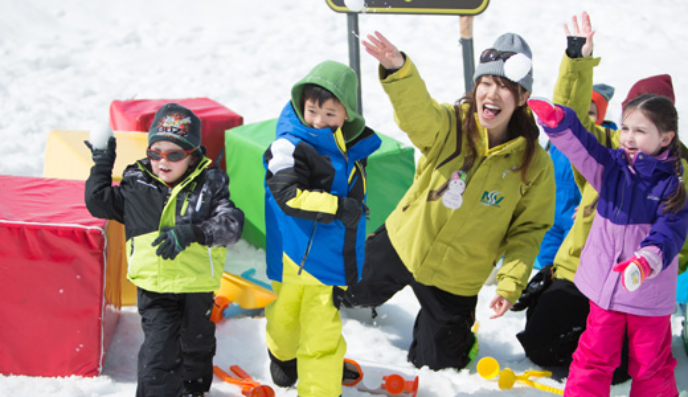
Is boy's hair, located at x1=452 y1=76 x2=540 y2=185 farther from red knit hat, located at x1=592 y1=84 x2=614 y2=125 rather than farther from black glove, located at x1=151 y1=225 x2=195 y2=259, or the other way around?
black glove, located at x1=151 y1=225 x2=195 y2=259

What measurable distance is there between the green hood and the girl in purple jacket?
819 millimetres

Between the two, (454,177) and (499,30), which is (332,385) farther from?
(499,30)

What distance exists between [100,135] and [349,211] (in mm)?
1133

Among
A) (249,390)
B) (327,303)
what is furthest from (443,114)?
(249,390)

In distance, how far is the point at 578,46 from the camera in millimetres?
3613

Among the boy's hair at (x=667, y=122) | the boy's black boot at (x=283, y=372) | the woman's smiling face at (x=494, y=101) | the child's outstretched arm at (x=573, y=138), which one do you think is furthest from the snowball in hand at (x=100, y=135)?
the boy's hair at (x=667, y=122)

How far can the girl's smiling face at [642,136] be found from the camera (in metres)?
3.21

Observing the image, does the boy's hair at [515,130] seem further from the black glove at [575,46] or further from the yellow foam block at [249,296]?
the yellow foam block at [249,296]

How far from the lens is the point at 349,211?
130 inches

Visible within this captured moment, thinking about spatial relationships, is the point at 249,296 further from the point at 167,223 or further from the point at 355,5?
the point at 355,5

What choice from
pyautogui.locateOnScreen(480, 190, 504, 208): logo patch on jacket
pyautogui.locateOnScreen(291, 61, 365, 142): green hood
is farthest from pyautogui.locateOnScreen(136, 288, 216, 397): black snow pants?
pyautogui.locateOnScreen(480, 190, 504, 208): logo patch on jacket

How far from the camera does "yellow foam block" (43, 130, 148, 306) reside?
168 inches

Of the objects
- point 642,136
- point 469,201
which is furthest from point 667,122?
point 469,201

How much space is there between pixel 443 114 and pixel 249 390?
162cm
